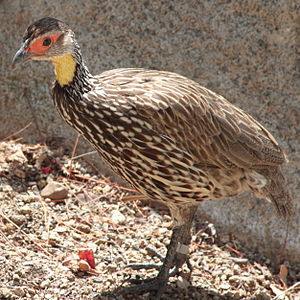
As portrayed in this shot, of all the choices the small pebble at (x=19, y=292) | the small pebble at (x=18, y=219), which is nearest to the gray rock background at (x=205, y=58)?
the small pebble at (x=18, y=219)

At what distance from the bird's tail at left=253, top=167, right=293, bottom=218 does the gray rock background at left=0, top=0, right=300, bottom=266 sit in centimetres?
48

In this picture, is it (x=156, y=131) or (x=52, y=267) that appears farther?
(x=52, y=267)

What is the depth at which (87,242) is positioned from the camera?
4.66 meters

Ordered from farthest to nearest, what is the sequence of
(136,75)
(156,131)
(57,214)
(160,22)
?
(160,22), (57,214), (136,75), (156,131)

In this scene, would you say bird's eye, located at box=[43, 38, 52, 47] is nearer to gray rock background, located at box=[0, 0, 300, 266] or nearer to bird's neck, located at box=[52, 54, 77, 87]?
bird's neck, located at box=[52, 54, 77, 87]

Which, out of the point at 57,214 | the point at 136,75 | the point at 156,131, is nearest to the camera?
the point at 156,131

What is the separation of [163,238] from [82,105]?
151 cm

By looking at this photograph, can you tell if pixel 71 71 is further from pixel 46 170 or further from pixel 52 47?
pixel 46 170

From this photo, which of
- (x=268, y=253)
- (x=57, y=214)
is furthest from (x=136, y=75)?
(x=268, y=253)

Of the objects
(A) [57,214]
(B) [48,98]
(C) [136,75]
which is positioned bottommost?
(A) [57,214]

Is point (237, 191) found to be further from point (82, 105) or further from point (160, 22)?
point (160, 22)

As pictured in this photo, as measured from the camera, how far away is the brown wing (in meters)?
3.90

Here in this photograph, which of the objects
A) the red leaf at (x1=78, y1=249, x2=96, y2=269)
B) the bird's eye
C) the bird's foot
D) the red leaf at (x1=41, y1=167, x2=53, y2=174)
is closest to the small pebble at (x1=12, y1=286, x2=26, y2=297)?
the red leaf at (x1=78, y1=249, x2=96, y2=269)

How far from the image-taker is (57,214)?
4.83m
